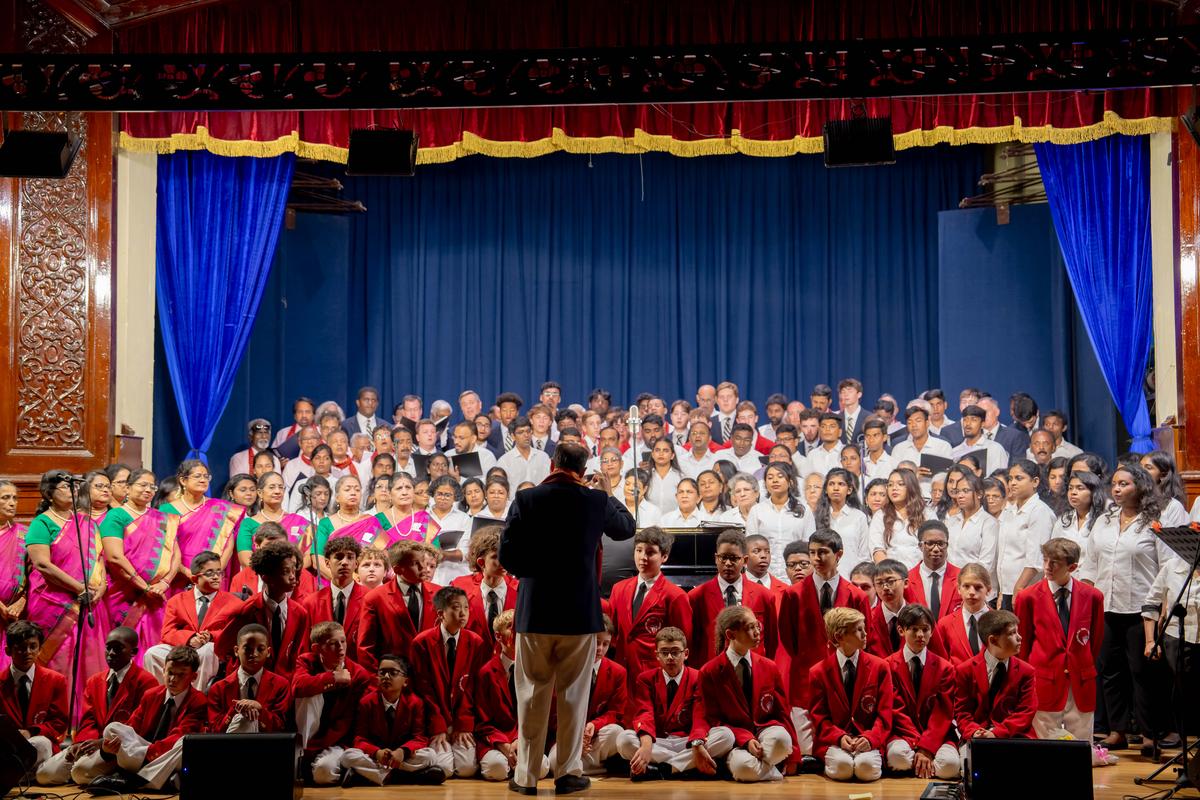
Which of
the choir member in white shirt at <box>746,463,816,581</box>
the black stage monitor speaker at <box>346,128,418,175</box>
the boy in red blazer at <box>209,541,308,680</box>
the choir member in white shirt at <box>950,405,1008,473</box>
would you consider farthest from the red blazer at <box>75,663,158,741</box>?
the choir member in white shirt at <box>950,405,1008,473</box>

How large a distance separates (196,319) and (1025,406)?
5586 mm

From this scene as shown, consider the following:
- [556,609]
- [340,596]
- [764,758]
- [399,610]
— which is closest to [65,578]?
[340,596]

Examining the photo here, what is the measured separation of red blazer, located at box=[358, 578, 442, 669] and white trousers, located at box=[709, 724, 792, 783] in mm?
1414

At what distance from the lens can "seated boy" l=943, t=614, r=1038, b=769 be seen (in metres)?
5.44

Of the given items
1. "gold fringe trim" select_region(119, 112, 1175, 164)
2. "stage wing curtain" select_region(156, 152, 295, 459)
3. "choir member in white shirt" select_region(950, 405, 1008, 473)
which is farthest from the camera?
"stage wing curtain" select_region(156, 152, 295, 459)

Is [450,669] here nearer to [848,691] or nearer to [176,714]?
[176,714]

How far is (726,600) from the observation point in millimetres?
5898

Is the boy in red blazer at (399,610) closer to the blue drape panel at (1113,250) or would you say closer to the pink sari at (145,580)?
the pink sari at (145,580)

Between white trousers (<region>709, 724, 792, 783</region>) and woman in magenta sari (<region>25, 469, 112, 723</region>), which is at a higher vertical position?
woman in magenta sari (<region>25, 469, 112, 723</region>)

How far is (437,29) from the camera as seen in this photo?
811 centimetres

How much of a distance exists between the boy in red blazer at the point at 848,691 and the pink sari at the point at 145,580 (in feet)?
10.8

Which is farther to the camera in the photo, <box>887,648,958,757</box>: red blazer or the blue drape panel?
the blue drape panel

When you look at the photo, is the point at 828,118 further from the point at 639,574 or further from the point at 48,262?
the point at 48,262

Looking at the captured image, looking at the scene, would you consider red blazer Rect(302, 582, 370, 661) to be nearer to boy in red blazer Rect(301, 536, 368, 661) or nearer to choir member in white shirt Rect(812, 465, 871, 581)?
boy in red blazer Rect(301, 536, 368, 661)
